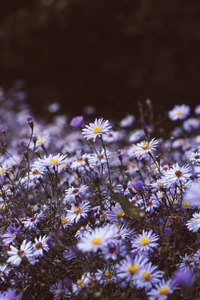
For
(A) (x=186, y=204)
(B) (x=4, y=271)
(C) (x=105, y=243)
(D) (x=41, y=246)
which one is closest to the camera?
(C) (x=105, y=243)

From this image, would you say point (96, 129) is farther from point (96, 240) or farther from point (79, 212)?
point (96, 240)

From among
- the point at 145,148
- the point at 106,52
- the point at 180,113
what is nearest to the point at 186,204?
the point at 145,148

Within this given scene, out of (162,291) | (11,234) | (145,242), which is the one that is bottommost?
(162,291)

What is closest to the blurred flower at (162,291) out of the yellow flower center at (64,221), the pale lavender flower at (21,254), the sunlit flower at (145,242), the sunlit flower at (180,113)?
the sunlit flower at (145,242)

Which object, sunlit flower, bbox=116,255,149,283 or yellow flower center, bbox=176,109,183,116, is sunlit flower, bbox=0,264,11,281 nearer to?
sunlit flower, bbox=116,255,149,283

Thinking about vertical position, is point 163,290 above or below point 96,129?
below

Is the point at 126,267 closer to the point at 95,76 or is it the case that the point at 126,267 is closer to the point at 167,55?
the point at 167,55

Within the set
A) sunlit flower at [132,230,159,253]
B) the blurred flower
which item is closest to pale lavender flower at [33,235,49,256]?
sunlit flower at [132,230,159,253]
